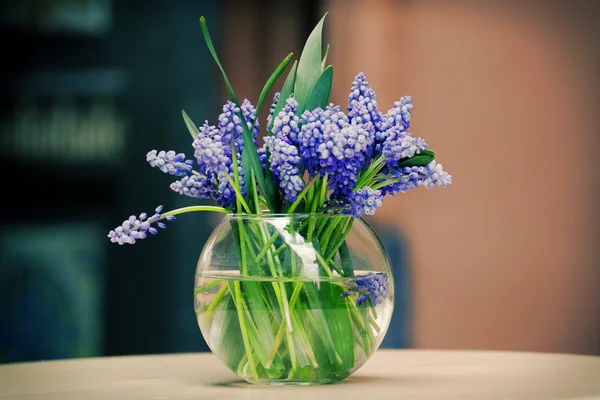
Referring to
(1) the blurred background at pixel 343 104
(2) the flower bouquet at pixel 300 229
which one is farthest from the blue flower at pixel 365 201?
(1) the blurred background at pixel 343 104

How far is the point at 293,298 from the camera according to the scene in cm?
92

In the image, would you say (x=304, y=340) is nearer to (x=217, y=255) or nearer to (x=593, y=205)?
(x=217, y=255)

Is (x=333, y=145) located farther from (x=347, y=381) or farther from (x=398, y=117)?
(x=347, y=381)

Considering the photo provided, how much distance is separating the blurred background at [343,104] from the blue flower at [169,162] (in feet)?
6.76

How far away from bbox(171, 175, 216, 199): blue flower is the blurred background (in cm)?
205

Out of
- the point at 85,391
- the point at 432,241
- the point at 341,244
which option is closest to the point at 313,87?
the point at 341,244

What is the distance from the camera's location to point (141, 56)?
319 centimetres

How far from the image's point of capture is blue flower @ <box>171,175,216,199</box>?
3.23ft

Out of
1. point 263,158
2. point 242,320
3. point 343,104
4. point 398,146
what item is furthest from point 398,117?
point 343,104

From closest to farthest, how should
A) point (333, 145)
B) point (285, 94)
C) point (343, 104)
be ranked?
point (333, 145), point (285, 94), point (343, 104)

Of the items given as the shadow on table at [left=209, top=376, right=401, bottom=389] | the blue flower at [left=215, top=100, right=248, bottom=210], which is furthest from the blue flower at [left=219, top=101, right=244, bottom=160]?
the shadow on table at [left=209, top=376, right=401, bottom=389]

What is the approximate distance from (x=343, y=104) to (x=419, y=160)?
2102 mm

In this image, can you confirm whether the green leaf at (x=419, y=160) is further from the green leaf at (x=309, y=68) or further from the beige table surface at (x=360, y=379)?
the beige table surface at (x=360, y=379)

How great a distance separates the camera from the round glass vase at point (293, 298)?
921mm
